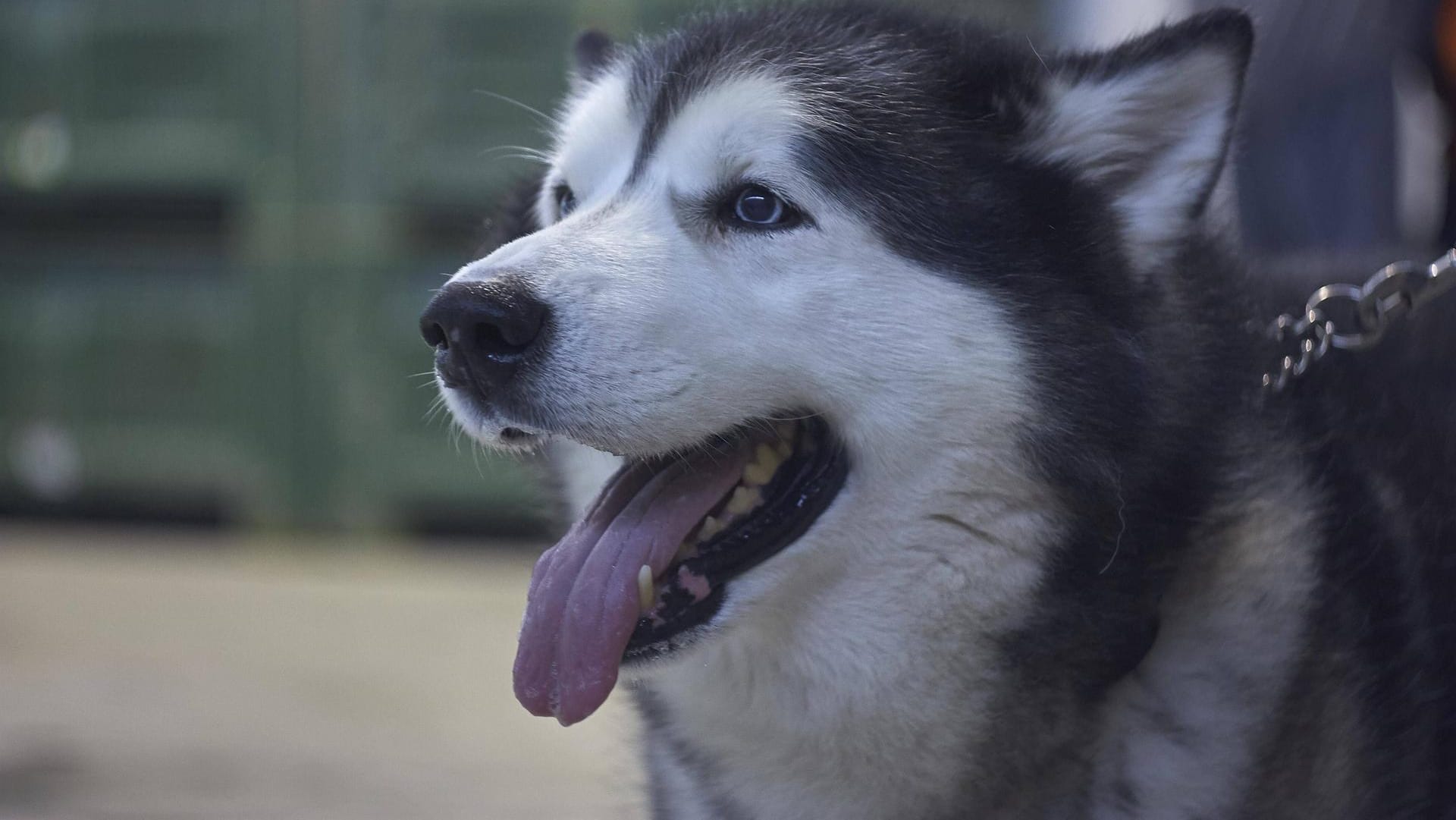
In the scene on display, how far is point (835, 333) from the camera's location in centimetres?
207

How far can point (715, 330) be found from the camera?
205 cm

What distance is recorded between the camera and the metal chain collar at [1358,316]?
2.39 m

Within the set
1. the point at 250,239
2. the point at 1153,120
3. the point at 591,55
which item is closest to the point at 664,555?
the point at 1153,120

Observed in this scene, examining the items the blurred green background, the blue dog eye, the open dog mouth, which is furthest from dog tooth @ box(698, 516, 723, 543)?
the blurred green background

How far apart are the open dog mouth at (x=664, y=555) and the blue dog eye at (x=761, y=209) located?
287 millimetres

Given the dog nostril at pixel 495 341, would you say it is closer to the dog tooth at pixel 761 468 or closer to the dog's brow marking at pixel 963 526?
the dog tooth at pixel 761 468

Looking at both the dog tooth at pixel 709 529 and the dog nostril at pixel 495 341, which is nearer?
the dog nostril at pixel 495 341

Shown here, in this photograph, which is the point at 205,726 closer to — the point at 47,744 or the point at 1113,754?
the point at 47,744

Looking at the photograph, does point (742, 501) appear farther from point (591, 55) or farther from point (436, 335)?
point (591, 55)

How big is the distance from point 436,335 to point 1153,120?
1.03 m

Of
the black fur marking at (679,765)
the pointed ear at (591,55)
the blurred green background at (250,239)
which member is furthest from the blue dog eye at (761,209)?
the blurred green background at (250,239)

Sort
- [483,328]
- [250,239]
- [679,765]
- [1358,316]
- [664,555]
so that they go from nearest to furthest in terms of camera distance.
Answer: [483,328]
[664,555]
[679,765]
[1358,316]
[250,239]

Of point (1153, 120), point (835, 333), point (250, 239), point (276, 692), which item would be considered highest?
point (1153, 120)

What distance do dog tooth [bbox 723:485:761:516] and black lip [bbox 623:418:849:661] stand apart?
0.6 inches
